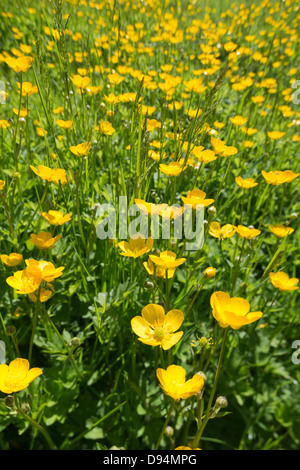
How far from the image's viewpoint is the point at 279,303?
1715mm

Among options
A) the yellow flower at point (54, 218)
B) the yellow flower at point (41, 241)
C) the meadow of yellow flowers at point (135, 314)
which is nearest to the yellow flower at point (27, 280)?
the meadow of yellow flowers at point (135, 314)

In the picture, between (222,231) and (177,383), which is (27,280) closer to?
(177,383)

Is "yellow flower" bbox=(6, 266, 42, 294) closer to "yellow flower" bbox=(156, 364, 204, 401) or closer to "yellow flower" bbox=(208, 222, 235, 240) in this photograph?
"yellow flower" bbox=(156, 364, 204, 401)

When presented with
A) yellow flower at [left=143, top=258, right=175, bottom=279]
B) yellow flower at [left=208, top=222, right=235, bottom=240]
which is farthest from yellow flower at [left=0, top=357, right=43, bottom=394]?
yellow flower at [left=208, top=222, right=235, bottom=240]

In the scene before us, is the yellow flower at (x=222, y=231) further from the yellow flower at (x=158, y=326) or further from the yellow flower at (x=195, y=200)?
the yellow flower at (x=158, y=326)

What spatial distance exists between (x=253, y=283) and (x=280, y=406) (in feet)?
1.92

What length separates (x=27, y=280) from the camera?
3.44ft

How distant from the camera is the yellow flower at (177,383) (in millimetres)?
798

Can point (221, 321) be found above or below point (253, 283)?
above

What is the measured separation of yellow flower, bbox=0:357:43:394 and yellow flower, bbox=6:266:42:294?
0.22 meters

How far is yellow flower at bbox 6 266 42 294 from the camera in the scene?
0.95 m
